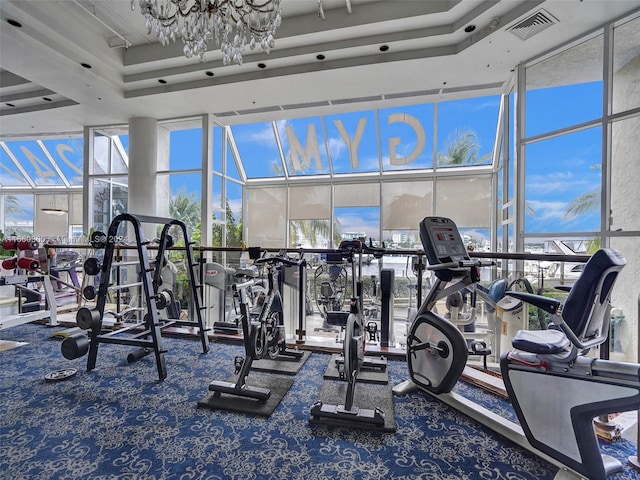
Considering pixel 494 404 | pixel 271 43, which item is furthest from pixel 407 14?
pixel 494 404

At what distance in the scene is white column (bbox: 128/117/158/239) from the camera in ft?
21.7

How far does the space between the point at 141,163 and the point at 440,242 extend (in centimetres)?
681

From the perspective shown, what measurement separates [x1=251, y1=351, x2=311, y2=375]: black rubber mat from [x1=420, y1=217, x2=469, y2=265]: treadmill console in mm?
1611

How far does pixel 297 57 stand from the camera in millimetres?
4473

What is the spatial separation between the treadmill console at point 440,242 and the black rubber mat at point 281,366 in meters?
1.61

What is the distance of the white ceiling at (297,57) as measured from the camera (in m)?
3.71

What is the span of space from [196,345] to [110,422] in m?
1.47

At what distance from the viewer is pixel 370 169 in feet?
26.6

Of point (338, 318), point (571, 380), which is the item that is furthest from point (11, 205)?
point (571, 380)

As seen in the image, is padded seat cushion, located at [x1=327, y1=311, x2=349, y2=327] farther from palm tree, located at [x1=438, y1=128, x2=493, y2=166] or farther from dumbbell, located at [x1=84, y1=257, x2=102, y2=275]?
palm tree, located at [x1=438, y1=128, x2=493, y2=166]

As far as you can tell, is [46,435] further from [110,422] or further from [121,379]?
[121,379]

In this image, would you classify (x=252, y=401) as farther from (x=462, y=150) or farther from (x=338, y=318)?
(x=462, y=150)

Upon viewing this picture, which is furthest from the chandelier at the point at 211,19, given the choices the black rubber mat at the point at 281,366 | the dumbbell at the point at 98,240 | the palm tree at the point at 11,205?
the palm tree at the point at 11,205

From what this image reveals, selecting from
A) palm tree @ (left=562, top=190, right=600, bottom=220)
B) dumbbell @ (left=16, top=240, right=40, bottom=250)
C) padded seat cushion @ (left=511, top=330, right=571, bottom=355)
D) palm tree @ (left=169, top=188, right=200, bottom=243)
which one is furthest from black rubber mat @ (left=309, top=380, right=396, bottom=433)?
palm tree @ (left=169, top=188, right=200, bottom=243)
